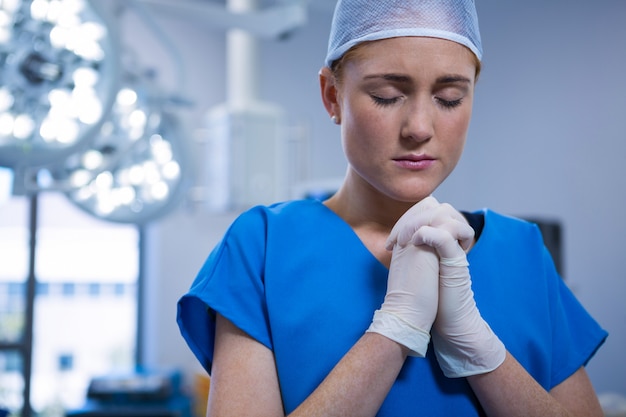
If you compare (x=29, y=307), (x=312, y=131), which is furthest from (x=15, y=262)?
(x=312, y=131)

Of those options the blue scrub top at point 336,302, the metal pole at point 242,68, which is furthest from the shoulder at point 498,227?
the metal pole at point 242,68

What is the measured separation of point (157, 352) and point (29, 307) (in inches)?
33.7

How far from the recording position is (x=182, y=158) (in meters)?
2.00

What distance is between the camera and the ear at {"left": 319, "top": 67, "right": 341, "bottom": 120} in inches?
38.7

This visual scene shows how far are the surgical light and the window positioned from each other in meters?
2.93

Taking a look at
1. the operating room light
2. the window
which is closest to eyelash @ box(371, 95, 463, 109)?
the operating room light

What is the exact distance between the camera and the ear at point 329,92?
983 mm

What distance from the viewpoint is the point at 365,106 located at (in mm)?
887

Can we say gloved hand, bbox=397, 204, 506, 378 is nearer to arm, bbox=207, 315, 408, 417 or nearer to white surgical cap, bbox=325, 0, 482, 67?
arm, bbox=207, 315, 408, 417

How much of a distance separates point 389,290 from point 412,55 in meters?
0.31

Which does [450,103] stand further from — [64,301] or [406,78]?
[64,301]

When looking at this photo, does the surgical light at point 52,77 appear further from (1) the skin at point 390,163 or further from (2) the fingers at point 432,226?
(2) the fingers at point 432,226

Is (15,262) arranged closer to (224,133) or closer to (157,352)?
(157,352)

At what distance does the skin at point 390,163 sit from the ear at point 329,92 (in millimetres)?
46
